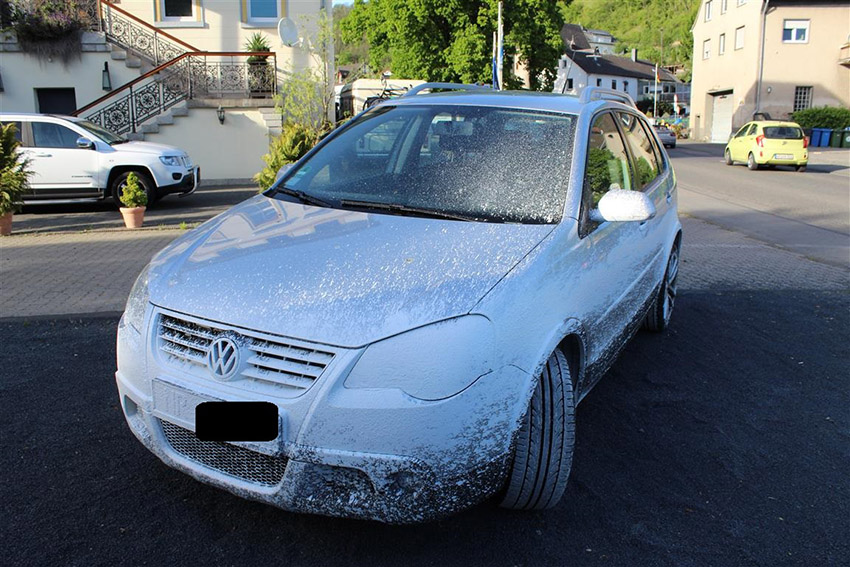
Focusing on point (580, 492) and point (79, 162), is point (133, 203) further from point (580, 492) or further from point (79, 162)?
point (580, 492)

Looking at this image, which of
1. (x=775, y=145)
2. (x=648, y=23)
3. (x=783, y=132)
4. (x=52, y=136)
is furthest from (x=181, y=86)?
(x=648, y=23)

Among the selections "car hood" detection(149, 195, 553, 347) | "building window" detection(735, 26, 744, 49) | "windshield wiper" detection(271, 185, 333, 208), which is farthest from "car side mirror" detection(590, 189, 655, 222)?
"building window" detection(735, 26, 744, 49)

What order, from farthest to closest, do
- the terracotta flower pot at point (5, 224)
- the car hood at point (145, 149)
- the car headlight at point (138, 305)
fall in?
1. the car hood at point (145, 149)
2. the terracotta flower pot at point (5, 224)
3. the car headlight at point (138, 305)

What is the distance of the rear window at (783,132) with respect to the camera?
2453 centimetres

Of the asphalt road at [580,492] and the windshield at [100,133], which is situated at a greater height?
the windshield at [100,133]

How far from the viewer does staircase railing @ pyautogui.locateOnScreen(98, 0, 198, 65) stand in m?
19.0

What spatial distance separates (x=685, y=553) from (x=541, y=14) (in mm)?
35317

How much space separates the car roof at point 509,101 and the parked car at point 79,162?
9560 millimetres

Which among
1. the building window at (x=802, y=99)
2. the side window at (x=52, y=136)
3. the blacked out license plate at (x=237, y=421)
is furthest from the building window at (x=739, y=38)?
the blacked out license plate at (x=237, y=421)

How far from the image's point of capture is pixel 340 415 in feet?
8.30

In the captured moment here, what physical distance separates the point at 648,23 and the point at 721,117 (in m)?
98.6

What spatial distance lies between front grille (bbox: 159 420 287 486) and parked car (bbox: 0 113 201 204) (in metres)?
10.9

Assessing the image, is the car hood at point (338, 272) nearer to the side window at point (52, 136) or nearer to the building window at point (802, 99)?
the side window at point (52, 136)

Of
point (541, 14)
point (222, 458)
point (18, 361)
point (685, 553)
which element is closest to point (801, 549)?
point (685, 553)
